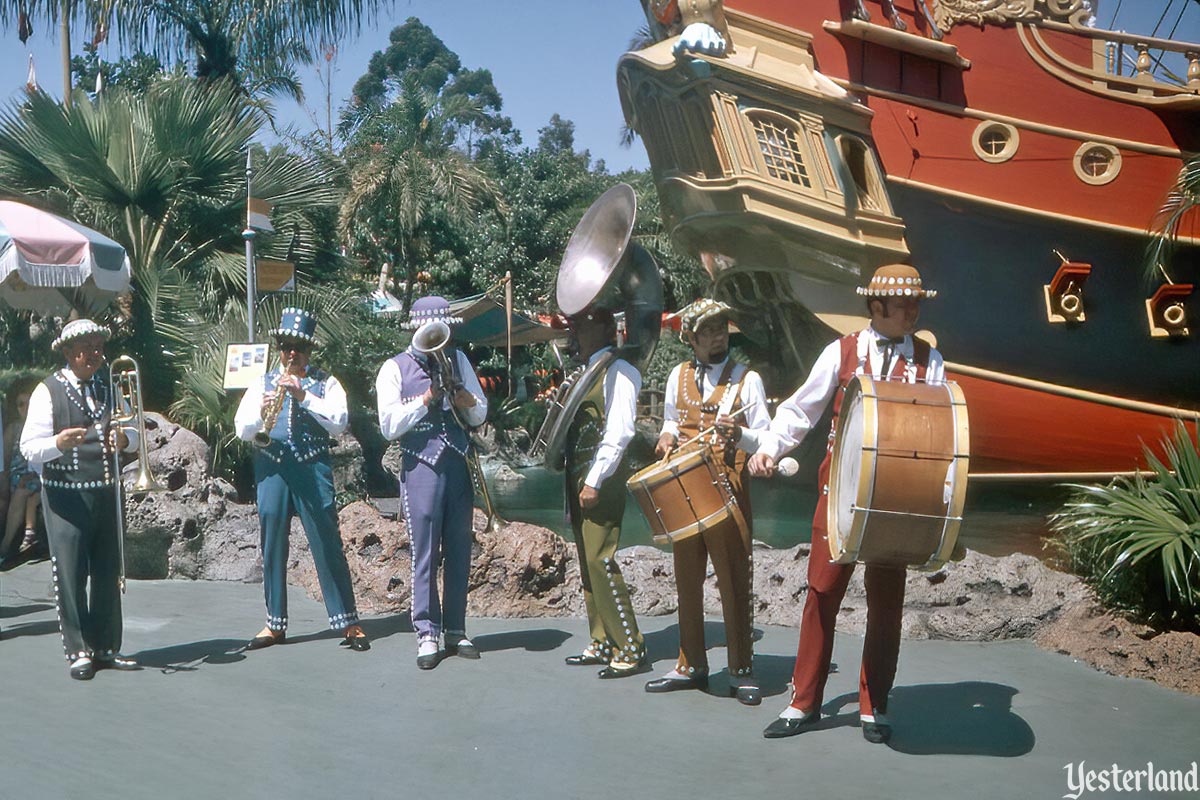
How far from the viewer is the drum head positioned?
4.34m

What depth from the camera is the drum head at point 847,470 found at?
4340 millimetres

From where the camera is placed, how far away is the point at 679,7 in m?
11.6

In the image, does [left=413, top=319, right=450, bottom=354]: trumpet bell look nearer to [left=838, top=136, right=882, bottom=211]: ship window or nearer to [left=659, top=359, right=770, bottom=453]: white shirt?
[left=659, top=359, right=770, bottom=453]: white shirt

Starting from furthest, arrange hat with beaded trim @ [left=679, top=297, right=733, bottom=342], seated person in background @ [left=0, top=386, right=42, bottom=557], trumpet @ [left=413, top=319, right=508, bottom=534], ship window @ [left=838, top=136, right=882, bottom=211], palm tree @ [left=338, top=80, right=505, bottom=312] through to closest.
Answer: palm tree @ [left=338, top=80, right=505, bottom=312], ship window @ [left=838, top=136, right=882, bottom=211], seated person in background @ [left=0, top=386, right=42, bottom=557], trumpet @ [left=413, top=319, right=508, bottom=534], hat with beaded trim @ [left=679, top=297, right=733, bottom=342]

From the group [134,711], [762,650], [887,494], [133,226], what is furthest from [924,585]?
[133,226]

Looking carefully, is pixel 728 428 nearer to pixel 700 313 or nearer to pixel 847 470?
pixel 700 313

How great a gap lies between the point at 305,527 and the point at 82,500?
46.0 inches

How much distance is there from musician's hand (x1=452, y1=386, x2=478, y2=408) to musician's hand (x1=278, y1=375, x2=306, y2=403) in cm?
82

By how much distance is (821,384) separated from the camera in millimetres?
4859

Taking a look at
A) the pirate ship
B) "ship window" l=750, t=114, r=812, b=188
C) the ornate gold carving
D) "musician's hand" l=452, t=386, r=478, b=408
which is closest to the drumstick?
"musician's hand" l=452, t=386, r=478, b=408

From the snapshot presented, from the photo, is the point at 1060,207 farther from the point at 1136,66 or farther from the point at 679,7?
the point at 679,7

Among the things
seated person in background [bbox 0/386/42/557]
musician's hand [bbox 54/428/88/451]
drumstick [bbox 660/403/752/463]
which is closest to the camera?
drumstick [bbox 660/403/752/463]

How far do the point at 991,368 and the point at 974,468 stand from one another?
110cm

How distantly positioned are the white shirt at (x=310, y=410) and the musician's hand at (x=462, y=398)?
0.62 meters
